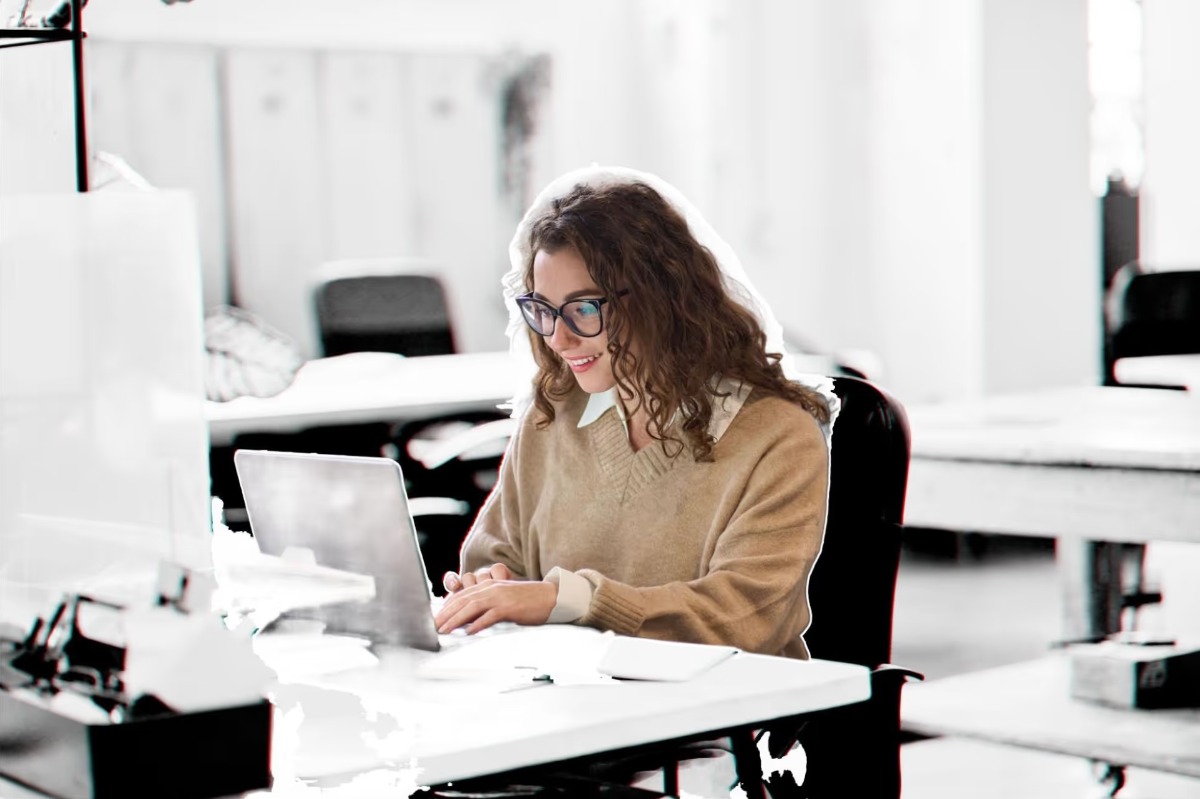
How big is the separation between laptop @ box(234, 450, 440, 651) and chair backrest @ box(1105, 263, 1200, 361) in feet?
10.6

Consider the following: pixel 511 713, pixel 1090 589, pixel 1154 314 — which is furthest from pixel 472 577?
pixel 1154 314

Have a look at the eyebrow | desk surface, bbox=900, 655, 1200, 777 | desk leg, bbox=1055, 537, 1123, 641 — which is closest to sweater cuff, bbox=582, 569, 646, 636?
the eyebrow

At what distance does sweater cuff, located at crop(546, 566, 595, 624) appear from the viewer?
1.70 meters

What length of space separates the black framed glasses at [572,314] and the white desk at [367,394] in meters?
1.55

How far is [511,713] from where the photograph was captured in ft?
4.38

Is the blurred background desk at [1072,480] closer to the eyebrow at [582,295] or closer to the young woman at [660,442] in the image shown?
the young woman at [660,442]

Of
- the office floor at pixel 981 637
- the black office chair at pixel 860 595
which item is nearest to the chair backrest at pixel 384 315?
the office floor at pixel 981 637

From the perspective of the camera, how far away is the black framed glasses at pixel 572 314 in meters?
1.87

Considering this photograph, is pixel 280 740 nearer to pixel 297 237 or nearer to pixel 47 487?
pixel 47 487

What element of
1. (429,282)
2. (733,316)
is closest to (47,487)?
(733,316)

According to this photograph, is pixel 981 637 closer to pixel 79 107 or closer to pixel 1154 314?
pixel 1154 314

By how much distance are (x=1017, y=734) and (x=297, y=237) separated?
4002 mm

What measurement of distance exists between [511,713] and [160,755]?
39cm

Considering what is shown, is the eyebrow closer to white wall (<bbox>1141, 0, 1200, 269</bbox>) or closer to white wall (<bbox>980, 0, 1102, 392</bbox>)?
white wall (<bbox>1141, 0, 1200, 269</bbox>)
